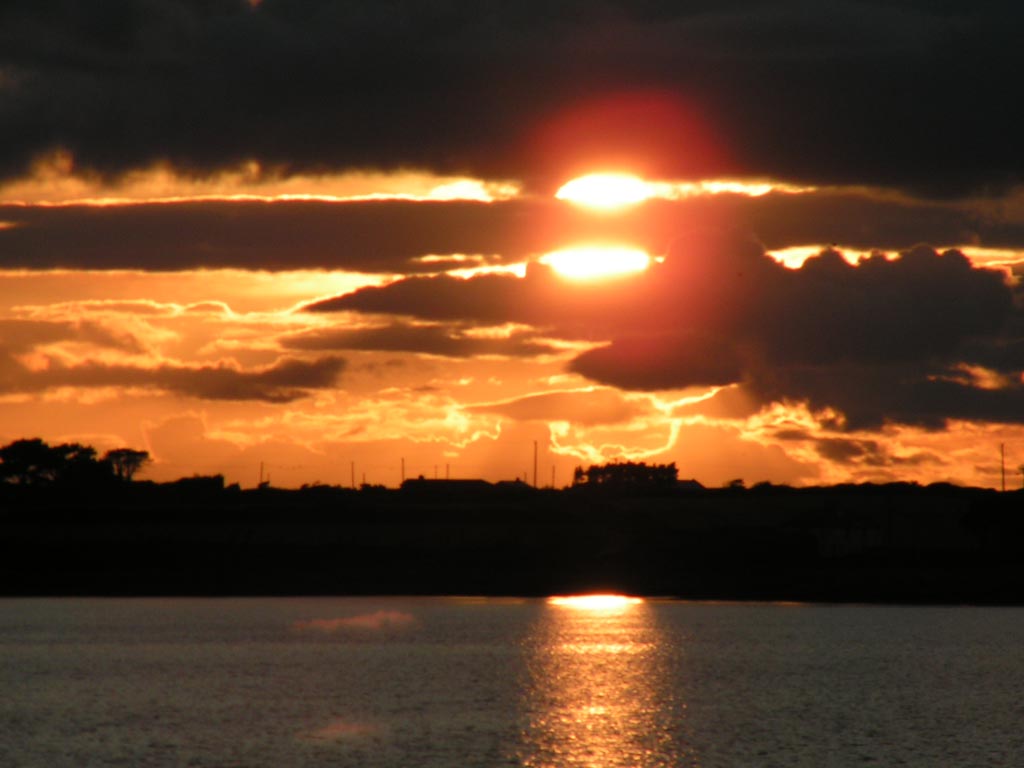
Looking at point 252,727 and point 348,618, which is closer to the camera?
point 252,727

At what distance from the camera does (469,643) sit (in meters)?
148

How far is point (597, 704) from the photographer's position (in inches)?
3947

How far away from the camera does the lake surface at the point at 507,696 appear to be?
77.7 meters

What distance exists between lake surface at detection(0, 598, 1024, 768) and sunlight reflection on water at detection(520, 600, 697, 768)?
237mm

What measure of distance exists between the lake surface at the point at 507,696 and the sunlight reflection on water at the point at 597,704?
0.78ft

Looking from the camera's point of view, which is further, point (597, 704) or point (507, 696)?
point (507, 696)

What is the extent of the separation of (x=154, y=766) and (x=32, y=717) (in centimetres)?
2071

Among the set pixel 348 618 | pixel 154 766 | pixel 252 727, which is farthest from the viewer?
pixel 348 618

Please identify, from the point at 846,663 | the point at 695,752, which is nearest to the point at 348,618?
the point at 846,663

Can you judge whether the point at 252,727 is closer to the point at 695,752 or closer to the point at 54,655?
the point at 695,752

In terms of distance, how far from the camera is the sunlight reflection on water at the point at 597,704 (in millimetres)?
77812

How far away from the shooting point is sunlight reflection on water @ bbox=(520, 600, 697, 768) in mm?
77812

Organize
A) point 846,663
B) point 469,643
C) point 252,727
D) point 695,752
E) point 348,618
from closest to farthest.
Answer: point 695,752 → point 252,727 → point 846,663 → point 469,643 → point 348,618

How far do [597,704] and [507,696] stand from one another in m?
5.70
